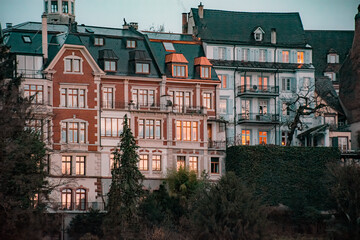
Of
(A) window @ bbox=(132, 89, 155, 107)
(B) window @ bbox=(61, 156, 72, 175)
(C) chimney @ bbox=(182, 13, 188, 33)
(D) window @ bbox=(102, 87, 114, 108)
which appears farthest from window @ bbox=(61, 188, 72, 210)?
(C) chimney @ bbox=(182, 13, 188, 33)

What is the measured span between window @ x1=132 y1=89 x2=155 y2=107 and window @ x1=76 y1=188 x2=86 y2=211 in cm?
959

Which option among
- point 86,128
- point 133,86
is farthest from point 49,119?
point 133,86

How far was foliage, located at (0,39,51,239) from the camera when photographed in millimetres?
65688

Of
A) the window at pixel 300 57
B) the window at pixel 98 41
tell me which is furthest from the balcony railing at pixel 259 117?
the window at pixel 98 41

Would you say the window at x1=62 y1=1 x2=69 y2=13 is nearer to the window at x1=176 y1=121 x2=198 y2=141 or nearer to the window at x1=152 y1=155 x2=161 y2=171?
the window at x1=176 y1=121 x2=198 y2=141

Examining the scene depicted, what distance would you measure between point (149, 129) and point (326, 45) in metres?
33.9

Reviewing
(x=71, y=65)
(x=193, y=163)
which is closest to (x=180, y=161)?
(x=193, y=163)

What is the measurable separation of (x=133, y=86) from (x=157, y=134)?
4.80 meters

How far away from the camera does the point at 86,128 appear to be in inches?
3231

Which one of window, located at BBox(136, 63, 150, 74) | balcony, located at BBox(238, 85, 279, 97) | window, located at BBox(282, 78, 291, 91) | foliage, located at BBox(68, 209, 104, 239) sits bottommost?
foliage, located at BBox(68, 209, 104, 239)

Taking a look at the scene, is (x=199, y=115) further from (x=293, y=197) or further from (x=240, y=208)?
(x=240, y=208)

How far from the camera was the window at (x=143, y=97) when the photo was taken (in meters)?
85.4

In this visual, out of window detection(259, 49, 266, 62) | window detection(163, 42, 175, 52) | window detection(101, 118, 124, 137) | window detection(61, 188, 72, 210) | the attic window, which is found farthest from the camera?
window detection(259, 49, 266, 62)

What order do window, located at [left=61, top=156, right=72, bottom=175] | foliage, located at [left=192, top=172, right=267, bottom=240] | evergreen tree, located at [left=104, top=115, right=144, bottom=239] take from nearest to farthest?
foliage, located at [left=192, top=172, right=267, bottom=240] < evergreen tree, located at [left=104, top=115, right=144, bottom=239] < window, located at [left=61, top=156, right=72, bottom=175]
